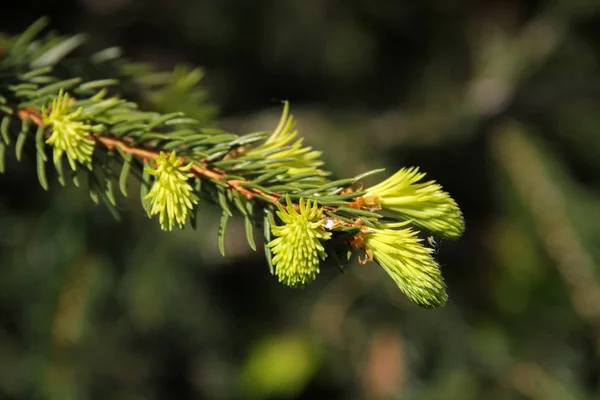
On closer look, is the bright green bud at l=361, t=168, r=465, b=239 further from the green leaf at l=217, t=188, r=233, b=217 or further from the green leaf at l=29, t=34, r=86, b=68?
the green leaf at l=29, t=34, r=86, b=68

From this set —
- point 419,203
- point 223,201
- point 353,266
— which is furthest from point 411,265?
point 353,266

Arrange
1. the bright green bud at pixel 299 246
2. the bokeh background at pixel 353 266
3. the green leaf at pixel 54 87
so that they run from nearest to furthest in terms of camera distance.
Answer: the bright green bud at pixel 299 246
the green leaf at pixel 54 87
the bokeh background at pixel 353 266

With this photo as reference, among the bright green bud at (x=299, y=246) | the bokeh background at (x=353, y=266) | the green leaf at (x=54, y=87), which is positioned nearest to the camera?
the bright green bud at (x=299, y=246)

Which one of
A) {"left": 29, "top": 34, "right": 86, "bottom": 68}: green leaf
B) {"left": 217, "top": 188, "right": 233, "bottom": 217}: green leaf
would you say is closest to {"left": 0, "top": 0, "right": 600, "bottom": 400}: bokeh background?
{"left": 29, "top": 34, "right": 86, "bottom": 68}: green leaf

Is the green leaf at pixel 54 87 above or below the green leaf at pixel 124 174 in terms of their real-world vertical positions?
above

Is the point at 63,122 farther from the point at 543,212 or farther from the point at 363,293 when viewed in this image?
the point at 543,212

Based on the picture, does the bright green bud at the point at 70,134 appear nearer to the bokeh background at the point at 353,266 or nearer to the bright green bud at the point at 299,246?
the bright green bud at the point at 299,246

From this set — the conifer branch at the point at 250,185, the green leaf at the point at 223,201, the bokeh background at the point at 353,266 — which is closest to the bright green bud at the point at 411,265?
the conifer branch at the point at 250,185

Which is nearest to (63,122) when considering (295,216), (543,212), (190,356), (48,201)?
(295,216)
